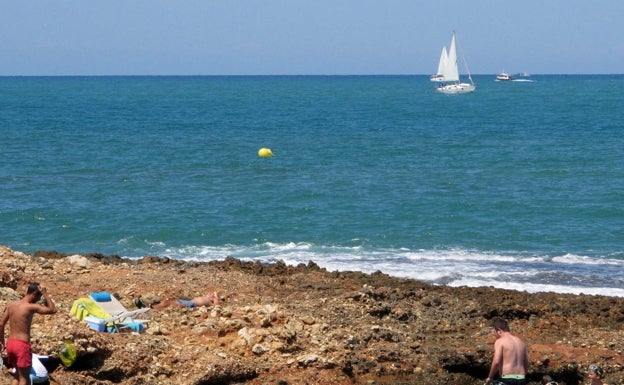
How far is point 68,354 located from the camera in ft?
45.1

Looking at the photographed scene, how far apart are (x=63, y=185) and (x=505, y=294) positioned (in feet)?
77.2

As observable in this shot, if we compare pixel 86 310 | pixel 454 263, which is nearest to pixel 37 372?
pixel 86 310

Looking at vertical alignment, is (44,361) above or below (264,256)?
above

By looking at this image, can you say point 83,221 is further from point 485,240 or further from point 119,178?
point 485,240

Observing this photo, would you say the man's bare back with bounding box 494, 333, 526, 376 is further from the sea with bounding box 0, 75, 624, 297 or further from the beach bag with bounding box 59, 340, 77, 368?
the sea with bounding box 0, 75, 624, 297

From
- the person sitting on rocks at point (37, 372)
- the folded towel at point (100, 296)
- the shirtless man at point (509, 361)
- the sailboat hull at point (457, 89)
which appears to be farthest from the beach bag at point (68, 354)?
the sailboat hull at point (457, 89)

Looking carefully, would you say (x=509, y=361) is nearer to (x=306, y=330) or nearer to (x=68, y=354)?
(x=306, y=330)

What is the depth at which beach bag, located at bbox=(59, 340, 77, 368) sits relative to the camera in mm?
13727

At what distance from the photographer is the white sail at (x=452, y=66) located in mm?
110875

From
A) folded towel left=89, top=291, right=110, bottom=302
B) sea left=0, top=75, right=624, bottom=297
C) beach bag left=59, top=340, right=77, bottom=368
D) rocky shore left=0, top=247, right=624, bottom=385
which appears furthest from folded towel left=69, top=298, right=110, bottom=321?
sea left=0, top=75, right=624, bottom=297

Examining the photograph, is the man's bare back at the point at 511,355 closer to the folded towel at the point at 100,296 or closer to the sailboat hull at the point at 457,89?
the folded towel at the point at 100,296

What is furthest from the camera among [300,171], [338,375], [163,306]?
[300,171]

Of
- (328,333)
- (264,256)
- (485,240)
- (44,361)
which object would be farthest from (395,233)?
(44,361)

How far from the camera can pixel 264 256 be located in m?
26.8
